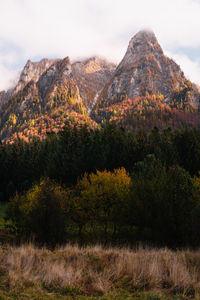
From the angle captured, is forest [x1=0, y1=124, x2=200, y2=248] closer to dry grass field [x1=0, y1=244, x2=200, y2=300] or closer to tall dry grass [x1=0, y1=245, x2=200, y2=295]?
tall dry grass [x1=0, y1=245, x2=200, y2=295]

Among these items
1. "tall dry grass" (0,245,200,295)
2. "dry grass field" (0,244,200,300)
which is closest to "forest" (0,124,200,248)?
"tall dry grass" (0,245,200,295)

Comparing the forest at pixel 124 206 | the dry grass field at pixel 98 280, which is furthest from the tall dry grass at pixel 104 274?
the forest at pixel 124 206

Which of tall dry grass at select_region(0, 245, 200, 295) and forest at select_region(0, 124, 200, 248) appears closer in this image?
tall dry grass at select_region(0, 245, 200, 295)

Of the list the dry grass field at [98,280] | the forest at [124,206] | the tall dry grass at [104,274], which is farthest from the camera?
the forest at [124,206]

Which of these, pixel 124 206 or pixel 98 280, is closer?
pixel 98 280

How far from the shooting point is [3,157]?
97.9m

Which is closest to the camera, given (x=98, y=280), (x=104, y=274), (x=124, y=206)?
(x=98, y=280)

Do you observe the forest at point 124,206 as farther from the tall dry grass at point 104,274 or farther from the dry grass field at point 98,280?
the dry grass field at point 98,280

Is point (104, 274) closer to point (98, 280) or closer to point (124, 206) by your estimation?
point (98, 280)

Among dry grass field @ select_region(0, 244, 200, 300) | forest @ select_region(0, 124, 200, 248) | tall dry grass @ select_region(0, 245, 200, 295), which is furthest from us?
forest @ select_region(0, 124, 200, 248)

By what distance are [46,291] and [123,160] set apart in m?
66.7

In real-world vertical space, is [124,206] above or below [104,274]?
above

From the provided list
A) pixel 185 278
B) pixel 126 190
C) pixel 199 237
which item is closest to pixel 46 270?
pixel 185 278

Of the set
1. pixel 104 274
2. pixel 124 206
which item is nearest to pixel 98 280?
pixel 104 274
